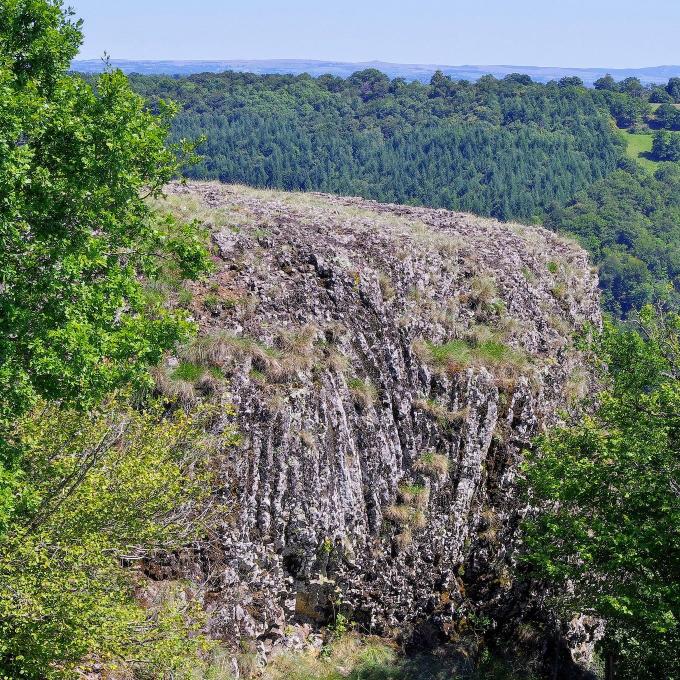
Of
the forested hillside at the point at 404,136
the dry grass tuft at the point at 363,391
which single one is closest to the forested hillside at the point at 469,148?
the forested hillside at the point at 404,136

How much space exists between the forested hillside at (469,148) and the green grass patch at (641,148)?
0.39 meters

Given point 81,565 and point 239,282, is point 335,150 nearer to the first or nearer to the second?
point 239,282

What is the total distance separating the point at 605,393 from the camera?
1752 cm

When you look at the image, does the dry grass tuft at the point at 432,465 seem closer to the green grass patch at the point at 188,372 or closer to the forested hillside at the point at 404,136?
the green grass patch at the point at 188,372

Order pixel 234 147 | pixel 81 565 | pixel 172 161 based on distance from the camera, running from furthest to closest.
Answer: pixel 234 147 < pixel 172 161 < pixel 81 565

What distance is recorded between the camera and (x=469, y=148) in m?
143

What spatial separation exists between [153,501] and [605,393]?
34.6ft

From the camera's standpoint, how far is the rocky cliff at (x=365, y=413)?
17266 millimetres

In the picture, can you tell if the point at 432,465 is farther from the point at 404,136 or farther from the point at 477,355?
the point at 404,136

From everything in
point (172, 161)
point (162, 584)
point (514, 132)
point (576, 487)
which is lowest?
point (162, 584)

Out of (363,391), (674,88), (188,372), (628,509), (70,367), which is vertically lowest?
(628,509)

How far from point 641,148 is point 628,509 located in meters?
158

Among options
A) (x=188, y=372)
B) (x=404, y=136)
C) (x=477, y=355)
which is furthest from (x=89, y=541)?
(x=404, y=136)

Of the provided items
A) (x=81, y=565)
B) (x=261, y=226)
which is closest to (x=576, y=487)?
(x=81, y=565)
